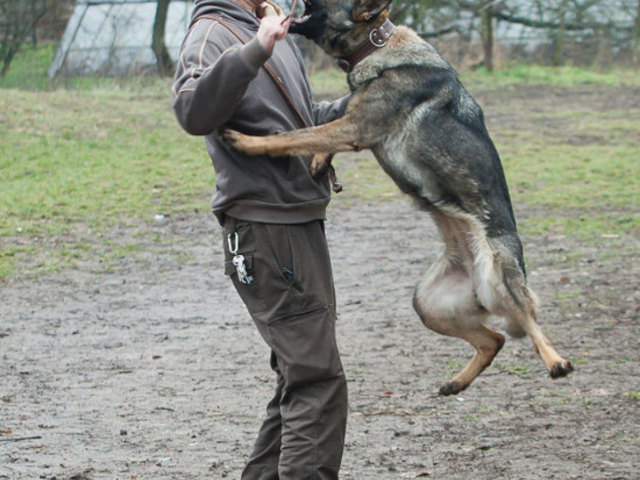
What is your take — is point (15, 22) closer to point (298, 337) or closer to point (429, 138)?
point (429, 138)

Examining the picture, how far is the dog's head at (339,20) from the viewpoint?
3834 mm

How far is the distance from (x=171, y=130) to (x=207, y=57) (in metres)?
11.5

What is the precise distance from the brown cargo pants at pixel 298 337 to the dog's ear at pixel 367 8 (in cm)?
94

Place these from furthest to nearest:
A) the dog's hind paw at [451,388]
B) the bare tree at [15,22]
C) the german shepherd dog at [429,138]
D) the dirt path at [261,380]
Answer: the bare tree at [15,22] → the dirt path at [261,380] → the dog's hind paw at [451,388] → the german shepherd dog at [429,138]

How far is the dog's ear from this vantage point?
12.6ft

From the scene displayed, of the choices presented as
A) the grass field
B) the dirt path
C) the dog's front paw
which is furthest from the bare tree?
the dog's front paw

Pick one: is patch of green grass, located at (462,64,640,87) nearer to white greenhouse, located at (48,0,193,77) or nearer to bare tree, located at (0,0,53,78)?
white greenhouse, located at (48,0,193,77)

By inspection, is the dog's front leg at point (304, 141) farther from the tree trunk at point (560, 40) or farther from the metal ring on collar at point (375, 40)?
the tree trunk at point (560, 40)

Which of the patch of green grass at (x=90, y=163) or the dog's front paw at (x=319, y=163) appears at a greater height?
the dog's front paw at (x=319, y=163)

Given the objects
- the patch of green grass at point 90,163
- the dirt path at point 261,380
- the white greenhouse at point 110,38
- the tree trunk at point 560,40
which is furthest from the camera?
the tree trunk at point 560,40

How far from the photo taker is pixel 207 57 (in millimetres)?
3316

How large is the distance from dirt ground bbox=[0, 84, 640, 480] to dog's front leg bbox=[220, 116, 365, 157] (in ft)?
5.33

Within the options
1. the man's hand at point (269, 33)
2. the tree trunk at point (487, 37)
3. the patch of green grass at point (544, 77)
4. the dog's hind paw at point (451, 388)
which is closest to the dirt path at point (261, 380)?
the dog's hind paw at point (451, 388)

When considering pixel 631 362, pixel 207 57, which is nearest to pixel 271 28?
pixel 207 57
